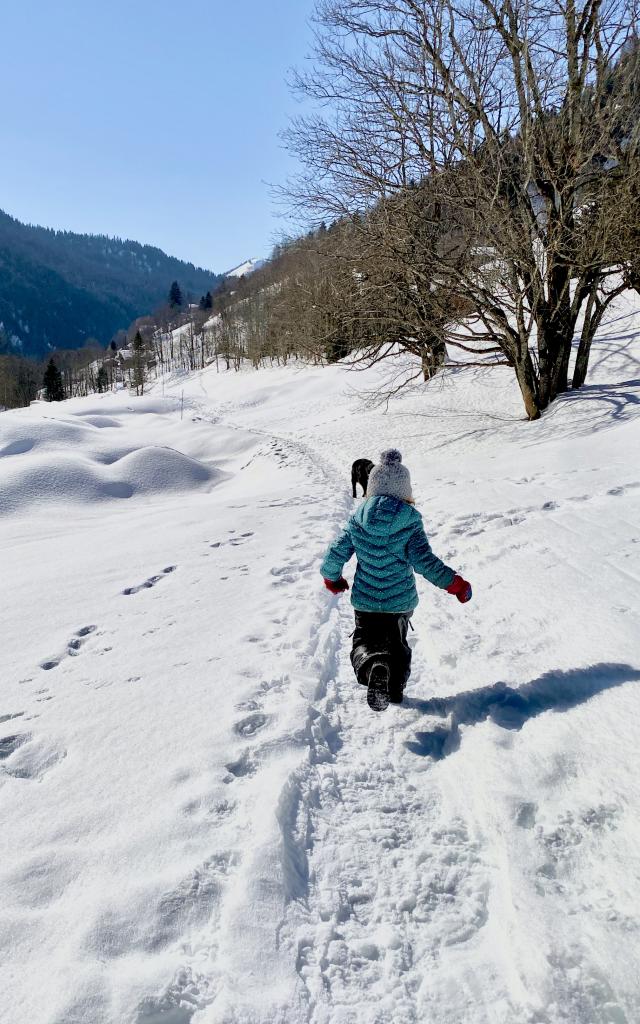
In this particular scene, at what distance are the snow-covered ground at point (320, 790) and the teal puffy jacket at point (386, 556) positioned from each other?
28.0 inches

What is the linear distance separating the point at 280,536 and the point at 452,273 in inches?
257

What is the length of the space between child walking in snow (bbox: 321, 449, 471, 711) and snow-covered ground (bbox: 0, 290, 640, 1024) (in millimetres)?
333

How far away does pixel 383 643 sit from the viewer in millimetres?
3369

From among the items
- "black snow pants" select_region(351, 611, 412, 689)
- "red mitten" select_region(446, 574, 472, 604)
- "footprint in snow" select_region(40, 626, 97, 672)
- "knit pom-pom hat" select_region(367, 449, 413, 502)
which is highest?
"knit pom-pom hat" select_region(367, 449, 413, 502)

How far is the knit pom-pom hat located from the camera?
329 centimetres

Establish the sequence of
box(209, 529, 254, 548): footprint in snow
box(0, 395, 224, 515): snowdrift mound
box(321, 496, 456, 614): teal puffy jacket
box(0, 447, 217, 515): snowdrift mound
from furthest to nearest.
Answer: box(0, 395, 224, 515): snowdrift mound, box(0, 447, 217, 515): snowdrift mound, box(209, 529, 254, 548): footprint in snow, box(321, 496, 456, 614): teal puffy jacket

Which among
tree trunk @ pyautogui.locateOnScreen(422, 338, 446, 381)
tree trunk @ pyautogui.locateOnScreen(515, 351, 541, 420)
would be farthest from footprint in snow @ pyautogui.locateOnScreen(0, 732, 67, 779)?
tree trunk @ pyautogui.locateOnScreen(422, 338, 446, 381)

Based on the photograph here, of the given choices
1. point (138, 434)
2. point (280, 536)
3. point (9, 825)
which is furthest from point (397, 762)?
point (138, 434)

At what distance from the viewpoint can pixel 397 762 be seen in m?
2.95

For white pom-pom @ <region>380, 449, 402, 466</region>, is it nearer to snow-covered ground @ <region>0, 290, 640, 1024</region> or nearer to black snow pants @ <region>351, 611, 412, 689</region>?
black snow pants @ <region>351, 611, 412, 689</region>

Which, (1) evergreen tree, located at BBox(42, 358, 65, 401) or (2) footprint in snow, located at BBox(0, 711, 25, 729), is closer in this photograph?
(2) footprint in snow, located at BBox(0, 711, 25, 729)

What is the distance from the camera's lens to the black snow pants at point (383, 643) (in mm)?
3332

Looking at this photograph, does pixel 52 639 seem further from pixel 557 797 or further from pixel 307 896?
pixel 557 797

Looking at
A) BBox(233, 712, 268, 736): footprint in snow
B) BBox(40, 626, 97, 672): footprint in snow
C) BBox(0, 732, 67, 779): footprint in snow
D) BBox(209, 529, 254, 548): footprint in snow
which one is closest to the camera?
BBox(0, 732, 67, 779): footprint in snow
